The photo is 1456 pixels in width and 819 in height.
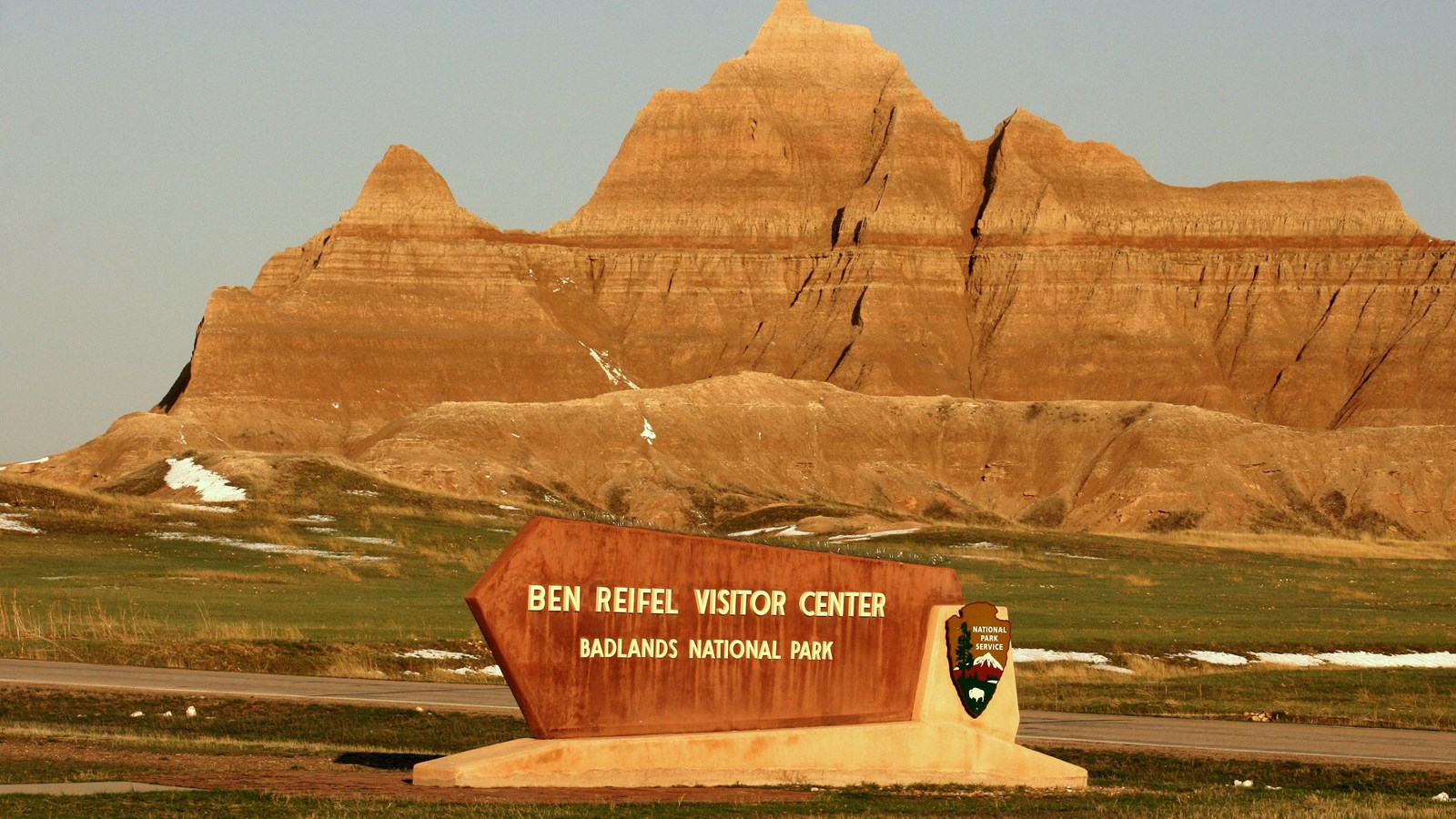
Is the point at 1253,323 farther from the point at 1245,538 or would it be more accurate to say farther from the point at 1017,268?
the point at 1245,538

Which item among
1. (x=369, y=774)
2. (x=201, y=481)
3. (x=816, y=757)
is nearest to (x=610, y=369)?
(x=201, y=481)

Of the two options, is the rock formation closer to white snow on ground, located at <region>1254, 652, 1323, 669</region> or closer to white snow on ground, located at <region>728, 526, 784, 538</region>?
white snow on ground, located at <region>728, 526, 784, 538</region>

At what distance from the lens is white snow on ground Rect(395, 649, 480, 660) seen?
3534cm

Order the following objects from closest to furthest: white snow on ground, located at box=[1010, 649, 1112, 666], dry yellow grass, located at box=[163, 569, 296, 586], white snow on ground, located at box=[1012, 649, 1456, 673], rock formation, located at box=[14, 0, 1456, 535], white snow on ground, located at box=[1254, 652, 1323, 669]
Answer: white snow on ground, located at box=[1010, 649, 1112, 666], white snow on ground, located at box=[1012, 649, 1456, 673], white snow on ground, located at box=[1254, 652, 1323, 669], dry yellow grass, located at box=[163, 569, 296, 586], rock formation, located at box=[14, 0, 1456, 535]

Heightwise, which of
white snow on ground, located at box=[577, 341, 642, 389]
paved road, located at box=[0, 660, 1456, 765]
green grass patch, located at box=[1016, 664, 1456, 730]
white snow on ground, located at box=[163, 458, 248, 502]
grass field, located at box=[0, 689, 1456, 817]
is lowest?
grass field, located at box=[0, 689, 1456, 817]

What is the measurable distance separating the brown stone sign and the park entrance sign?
19mm

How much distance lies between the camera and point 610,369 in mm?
178250

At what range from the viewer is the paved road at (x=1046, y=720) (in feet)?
81.7

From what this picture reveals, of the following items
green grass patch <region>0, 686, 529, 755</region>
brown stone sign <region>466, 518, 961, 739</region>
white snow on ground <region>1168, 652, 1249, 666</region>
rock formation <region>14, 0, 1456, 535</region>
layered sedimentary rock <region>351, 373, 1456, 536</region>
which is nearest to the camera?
brown stone sign <region>466, 518, 961, 739</region>

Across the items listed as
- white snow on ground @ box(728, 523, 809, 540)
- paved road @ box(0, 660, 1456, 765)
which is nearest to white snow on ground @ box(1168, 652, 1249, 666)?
paved road @ box(0, 660, 1456, 765)

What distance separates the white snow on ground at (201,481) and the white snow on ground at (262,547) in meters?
16.5

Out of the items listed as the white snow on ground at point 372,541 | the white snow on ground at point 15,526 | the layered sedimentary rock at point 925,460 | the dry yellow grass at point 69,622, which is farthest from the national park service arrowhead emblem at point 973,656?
the layered sedimentary rock at point 925,460

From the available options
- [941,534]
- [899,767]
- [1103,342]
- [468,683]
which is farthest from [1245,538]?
[899,767]

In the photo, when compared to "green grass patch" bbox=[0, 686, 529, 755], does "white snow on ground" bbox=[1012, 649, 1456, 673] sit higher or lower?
higher
